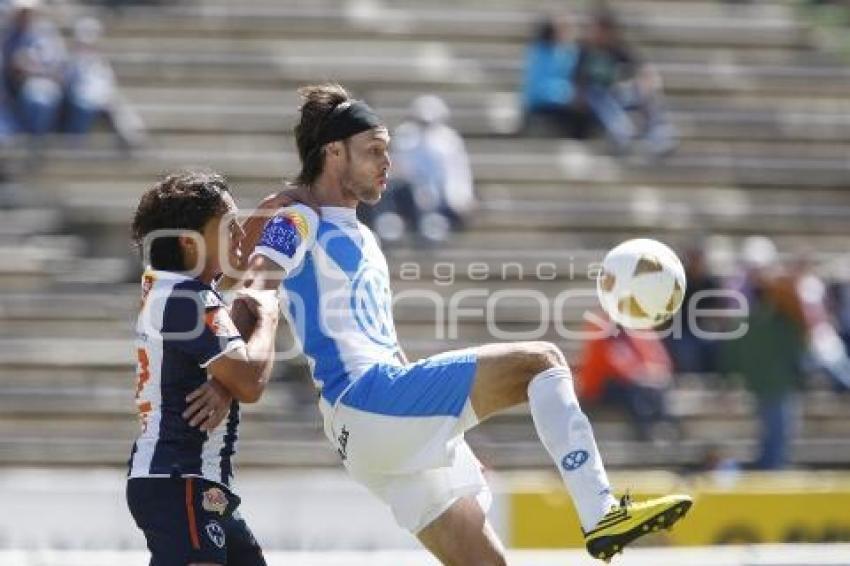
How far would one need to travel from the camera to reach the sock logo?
6.54 m

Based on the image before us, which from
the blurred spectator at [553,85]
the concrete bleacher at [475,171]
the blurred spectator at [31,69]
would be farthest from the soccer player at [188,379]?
the blurred spectator at [553,85]

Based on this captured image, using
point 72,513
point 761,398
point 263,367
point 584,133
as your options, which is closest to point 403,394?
point 263,367

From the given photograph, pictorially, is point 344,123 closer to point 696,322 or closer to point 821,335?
point 696,322

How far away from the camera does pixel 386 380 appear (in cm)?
675

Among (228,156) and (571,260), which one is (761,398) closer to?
(571,260)

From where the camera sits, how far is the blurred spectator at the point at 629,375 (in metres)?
13.4

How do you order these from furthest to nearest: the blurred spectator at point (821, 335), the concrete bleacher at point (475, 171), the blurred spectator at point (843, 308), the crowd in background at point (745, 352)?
1. the blurred spectator at point (843, 308)
2. the blurred spectator at point (821, 335)
3. the concrete bleacher at point (475, 171)
4. the crowd in background at point (745, 352)

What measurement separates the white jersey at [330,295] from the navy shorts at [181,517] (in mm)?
731

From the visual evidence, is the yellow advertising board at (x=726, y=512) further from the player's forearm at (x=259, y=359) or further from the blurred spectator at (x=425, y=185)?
the player's forearm at (x=259, y=359)

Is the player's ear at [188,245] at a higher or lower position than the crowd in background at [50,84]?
lower

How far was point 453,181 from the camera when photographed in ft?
48.3

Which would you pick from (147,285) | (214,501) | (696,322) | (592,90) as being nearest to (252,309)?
(147,285)

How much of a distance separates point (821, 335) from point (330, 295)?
832 centimetres

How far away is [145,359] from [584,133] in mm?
9949
